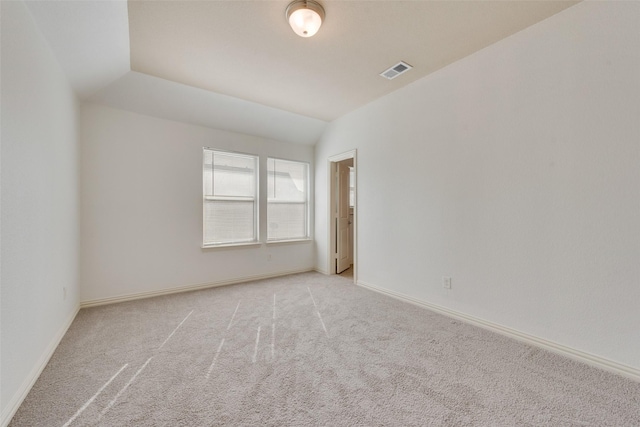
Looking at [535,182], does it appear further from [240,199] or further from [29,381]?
[29,381]

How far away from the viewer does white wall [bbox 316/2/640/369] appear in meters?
1.89

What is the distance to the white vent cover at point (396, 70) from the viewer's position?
2872mm

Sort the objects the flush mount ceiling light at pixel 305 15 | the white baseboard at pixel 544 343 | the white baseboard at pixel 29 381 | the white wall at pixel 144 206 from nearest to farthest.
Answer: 1. the white baseboard at pixel 29 381
2. the white baseboard at pixel 544 343
3. the flush mount ceiling light at pixel 305 15
4. the white wall at pixel 144 206

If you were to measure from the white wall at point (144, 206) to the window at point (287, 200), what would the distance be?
727 mm

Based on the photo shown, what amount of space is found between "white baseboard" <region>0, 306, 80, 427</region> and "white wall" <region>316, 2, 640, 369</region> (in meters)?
3.38

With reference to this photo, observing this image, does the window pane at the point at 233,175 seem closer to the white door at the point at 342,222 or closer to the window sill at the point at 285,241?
the window sill at the point at 285,241

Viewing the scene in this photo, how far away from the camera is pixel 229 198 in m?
4.20

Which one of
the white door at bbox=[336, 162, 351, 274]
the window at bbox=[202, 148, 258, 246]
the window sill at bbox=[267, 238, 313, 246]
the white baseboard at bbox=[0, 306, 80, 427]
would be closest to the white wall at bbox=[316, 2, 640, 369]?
the white door at bbox=[336, 162, 351, 274]

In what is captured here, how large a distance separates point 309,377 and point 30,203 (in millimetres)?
2226

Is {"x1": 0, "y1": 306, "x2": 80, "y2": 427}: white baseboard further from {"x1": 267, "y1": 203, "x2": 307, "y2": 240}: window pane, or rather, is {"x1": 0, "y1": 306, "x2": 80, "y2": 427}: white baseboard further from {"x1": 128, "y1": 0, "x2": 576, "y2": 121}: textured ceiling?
{"x1": 267, "y1": 203, "x2": 307, "y2": 240}: window pane

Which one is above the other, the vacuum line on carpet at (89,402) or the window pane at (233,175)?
the window pane at (233,175)

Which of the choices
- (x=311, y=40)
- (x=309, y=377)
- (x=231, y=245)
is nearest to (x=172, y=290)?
(x=231, y=245)

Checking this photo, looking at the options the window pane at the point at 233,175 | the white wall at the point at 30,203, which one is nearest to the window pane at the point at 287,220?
the window pane at the point at 233,175

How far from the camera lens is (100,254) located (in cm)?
323
